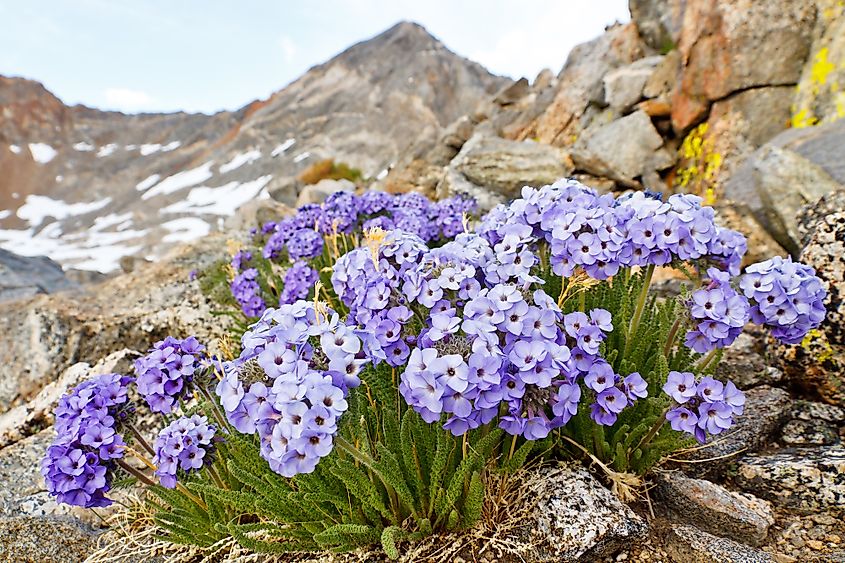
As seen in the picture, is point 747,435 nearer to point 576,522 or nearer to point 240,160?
point 576,522

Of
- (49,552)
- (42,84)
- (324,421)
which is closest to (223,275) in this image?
(49,552)

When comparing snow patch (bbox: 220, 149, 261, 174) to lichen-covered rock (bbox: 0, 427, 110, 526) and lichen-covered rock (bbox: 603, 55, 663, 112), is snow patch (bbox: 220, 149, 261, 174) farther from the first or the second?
lichen-covered rock (bbox: 0, 427, 110, 526)

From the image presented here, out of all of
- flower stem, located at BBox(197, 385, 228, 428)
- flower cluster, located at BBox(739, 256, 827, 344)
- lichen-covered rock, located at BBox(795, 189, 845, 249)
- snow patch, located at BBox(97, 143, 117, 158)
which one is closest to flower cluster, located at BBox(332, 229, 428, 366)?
flower stem, located at BBox(197, 385, 228, 428)

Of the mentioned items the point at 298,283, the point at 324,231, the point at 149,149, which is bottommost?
the point at 298,283

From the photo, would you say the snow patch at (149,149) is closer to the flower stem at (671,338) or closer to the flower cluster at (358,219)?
the flower cluster at (358,219)

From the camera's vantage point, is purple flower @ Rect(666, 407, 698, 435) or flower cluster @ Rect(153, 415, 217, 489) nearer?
purple flower @ Rect(666, 407, 698, 435)

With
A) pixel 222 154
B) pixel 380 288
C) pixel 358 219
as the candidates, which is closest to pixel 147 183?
pixel 222 154

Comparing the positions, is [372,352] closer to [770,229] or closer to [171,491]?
[171,491]

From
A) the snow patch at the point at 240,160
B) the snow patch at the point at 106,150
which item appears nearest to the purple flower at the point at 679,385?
the snow patch at the point at 240,160
